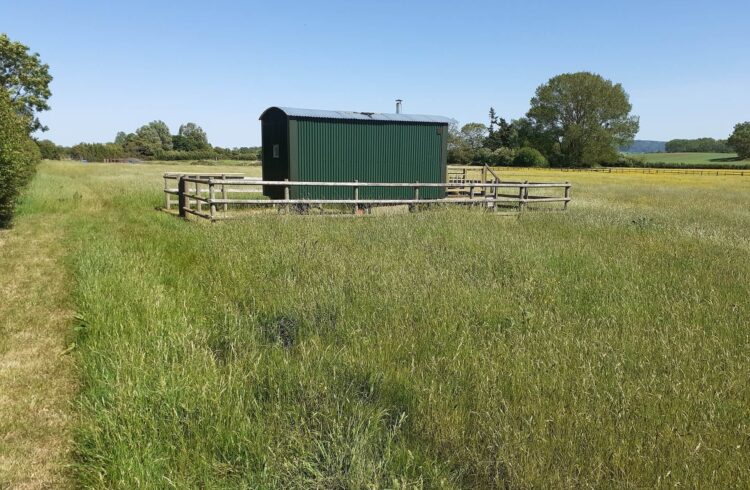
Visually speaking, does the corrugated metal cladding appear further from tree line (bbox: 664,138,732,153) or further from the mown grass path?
tree line (bbox: 664,138,732,153)

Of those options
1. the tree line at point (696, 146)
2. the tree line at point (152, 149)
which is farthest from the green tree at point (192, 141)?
the tree line at point (696, 146)

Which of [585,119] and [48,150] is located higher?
[585,119]

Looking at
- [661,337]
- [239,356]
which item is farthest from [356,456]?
[661,337]

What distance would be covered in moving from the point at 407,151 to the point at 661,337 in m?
13.3

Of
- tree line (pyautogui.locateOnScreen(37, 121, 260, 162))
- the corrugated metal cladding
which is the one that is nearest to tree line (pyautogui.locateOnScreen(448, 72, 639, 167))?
tree line (pyautogui.locateOnScreen(37, 121, 260, 162))

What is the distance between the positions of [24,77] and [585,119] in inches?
2960

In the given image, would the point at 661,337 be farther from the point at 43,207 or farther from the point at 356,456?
the point at 43,207

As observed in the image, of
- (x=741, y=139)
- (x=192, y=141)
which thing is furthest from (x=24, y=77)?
(x=741, y=139)

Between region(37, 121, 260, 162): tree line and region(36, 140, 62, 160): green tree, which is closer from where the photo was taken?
region(36, 140, 62, 160): green tree

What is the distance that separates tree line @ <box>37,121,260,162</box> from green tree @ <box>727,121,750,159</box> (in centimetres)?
9758

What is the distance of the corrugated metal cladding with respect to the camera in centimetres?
1565

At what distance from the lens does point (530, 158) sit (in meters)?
76.9

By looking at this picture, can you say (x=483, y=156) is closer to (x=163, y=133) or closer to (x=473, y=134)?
(x=473, y=134)

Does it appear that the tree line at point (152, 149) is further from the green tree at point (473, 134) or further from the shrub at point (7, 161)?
the shrub at point (7, 161)
